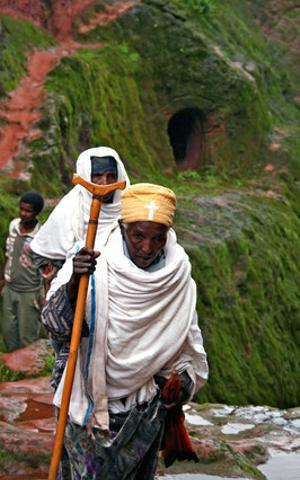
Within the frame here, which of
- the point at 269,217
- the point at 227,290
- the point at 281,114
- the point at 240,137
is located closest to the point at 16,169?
the point at 227,290

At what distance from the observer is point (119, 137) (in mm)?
19172

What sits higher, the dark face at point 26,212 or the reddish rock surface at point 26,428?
the dark face at point 26,212

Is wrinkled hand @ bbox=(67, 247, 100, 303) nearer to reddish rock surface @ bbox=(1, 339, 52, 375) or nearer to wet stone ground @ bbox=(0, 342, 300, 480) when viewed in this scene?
wet stone ground @ bbox=(0, 342, 300, 480)

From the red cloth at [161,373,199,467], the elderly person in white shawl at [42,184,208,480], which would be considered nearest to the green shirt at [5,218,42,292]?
the red cloth at [161,373,199,467]

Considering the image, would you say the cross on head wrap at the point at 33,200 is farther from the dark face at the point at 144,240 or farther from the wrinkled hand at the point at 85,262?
the wrinkled hand at the point at 85,262

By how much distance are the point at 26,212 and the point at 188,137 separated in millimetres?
13338

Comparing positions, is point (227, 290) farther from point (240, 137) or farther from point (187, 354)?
point (187, 354)

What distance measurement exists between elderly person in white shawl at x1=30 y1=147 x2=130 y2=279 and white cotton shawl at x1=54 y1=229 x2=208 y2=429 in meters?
2.10

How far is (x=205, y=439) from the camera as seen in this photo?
696 centimetres

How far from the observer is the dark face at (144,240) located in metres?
4.25

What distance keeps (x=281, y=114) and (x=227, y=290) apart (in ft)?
26.9

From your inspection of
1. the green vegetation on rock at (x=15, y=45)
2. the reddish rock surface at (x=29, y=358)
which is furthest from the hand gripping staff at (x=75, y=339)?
the green vegetation on rock at (x=15, y=45)

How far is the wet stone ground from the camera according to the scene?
6172 millimetres

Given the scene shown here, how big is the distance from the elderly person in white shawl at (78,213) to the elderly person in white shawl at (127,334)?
6.85 ft
